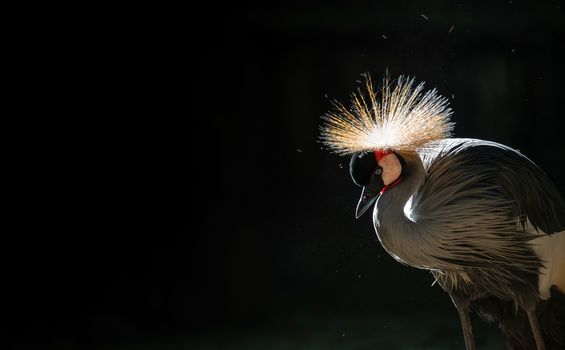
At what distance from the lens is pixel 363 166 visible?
84.2 inches

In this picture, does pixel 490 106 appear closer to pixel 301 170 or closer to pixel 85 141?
pixel 301 170

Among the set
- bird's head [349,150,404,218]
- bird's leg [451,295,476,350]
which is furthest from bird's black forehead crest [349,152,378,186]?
bird's leg [451,295,476,350]

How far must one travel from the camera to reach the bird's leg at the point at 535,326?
2.11 meters

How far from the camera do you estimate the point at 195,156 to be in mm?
3602

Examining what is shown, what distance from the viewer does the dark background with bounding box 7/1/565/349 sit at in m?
3.48

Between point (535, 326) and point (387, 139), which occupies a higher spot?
point (387, 139)

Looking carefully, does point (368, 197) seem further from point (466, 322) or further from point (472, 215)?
point (466, 322)

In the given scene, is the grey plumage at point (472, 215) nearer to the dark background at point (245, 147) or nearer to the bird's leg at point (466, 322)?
the bird's leg at point (466, 322)

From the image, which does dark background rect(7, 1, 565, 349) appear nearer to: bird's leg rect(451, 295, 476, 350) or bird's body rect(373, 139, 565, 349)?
bird's leg rect(451, 295, 476, 350)

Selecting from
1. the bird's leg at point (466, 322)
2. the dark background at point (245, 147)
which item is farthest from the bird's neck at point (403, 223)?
the dark background at point (245, 147)

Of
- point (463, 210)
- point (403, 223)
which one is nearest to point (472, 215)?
point (463, 210)

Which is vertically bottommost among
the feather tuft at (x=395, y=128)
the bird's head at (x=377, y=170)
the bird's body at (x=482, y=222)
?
the bird's body at (x=482, y=222)

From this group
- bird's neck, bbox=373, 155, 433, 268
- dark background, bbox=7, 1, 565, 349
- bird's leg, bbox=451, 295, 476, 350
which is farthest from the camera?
dark background, bbox=7, 1, 565, 349

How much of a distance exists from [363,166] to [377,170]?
0.04 metres
